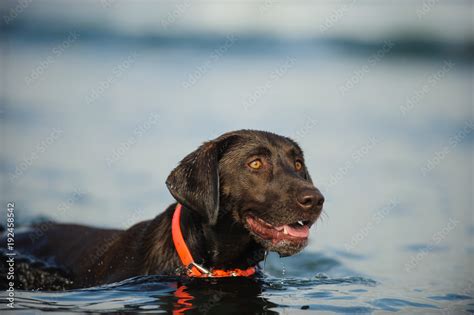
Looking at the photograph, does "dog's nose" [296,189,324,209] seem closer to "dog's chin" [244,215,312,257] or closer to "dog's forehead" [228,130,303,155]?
"dog's chin" [244,215,312,257]

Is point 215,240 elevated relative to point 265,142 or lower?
lower

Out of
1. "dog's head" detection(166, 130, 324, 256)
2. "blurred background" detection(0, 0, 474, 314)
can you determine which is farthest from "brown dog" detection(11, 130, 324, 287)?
"blurred background" detection(0, 0, 474, 314)

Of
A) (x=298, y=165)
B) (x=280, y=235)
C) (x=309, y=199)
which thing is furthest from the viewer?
(x=298, y=165)

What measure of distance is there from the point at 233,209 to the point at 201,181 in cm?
40

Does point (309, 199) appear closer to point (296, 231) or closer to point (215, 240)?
point (296, 231)

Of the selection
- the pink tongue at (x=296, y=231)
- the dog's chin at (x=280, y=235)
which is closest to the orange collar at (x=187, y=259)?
the dog's chin at (x=280, y=235)

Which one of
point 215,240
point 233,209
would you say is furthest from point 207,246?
point 233,209

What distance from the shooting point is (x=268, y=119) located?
742 inches

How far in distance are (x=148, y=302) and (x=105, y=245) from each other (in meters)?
1.51

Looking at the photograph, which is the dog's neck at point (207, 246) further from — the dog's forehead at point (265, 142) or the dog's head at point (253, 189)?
the dog's forehead at point (265, 142)

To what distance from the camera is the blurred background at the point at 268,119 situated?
38.4 feet

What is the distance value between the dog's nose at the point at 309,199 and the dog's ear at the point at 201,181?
73 centimetres

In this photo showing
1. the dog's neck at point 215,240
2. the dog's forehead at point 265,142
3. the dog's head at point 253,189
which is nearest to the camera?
the dog's head at point 253,189

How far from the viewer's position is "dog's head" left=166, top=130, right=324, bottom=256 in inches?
261
